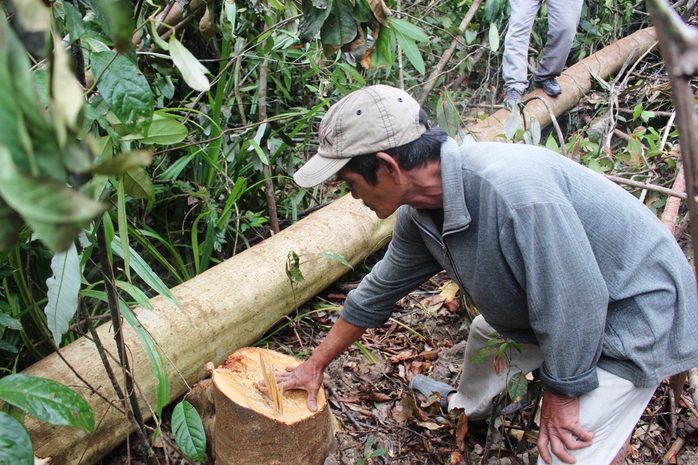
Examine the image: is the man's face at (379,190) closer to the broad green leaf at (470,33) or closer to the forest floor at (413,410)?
the forest floor at (413,410)

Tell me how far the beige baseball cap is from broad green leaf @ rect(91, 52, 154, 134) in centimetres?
80

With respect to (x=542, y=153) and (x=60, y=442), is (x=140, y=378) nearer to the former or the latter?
(x=60, y=442)

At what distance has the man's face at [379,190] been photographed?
1.74 meters

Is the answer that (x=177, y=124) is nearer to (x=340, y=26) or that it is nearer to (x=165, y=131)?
(x=165, y=131)

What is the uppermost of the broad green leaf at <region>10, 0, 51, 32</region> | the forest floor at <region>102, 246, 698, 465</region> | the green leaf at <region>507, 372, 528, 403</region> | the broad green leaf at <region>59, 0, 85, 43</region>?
the broad green leaf at <region>10, 0, 51, 32</region>

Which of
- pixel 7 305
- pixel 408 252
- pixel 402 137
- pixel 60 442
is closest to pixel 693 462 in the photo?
pixel 408 252

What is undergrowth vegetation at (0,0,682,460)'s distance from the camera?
0.43 meters

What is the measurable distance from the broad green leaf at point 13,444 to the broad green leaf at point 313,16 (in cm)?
100

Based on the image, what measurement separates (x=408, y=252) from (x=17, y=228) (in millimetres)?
1657

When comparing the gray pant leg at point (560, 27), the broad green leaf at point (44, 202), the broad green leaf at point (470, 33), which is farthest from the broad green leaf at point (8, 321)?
the gray pant leg at point (560, 27)

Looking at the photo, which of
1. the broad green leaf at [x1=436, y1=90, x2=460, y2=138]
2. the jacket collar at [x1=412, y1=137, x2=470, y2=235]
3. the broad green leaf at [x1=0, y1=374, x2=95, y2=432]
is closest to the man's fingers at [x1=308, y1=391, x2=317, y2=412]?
the jacket collar at [x1=412, y1=137, x2=470, y2=235]

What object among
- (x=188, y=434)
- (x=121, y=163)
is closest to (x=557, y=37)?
(x=188, y=434)

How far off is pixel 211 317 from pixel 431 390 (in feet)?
3.48

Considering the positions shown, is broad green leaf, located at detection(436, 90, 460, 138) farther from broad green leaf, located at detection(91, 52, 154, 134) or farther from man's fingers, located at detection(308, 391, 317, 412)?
broad green leaf, located at detection(91, 52, 154, 134)
